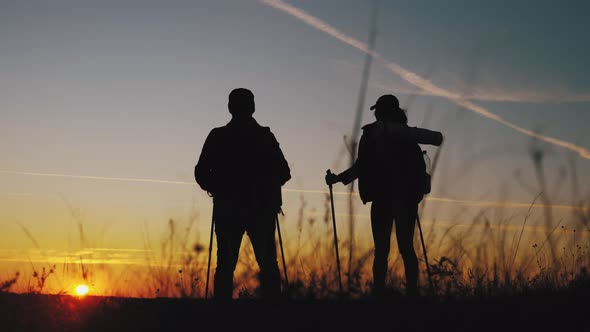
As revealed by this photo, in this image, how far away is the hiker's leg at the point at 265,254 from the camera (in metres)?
7.13

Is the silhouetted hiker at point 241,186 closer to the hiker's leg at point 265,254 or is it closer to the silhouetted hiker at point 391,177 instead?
the hiker's leg at point 265,254

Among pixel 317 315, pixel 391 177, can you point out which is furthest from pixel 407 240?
pixel 317 315

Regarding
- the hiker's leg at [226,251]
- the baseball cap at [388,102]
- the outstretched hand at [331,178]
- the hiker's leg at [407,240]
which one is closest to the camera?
the hiker's leg at [226,251]

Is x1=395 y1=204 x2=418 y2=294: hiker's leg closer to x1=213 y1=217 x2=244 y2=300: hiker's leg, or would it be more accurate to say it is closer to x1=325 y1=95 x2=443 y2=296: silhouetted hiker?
x1=325 y1=95 x2=443 y2=296: silhouetted hiker

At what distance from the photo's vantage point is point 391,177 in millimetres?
7590

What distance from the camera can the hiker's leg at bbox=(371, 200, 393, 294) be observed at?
24.7 feet

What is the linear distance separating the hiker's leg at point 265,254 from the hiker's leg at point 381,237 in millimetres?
999

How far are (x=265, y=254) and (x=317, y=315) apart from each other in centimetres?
132

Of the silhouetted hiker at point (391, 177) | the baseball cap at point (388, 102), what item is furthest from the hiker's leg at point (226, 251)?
the baseball cap at point (388, 102)

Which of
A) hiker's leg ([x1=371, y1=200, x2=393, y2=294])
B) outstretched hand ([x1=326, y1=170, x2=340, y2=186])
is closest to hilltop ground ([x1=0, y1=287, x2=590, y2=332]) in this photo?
hiker's leg ([x1=371, y1=200, x2=393, y2=294])

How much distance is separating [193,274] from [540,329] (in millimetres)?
3732

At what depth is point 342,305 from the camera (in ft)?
21.3

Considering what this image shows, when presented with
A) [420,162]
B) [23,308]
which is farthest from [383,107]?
[23,308]

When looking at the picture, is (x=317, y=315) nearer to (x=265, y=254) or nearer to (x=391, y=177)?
(x=265, y=254)
